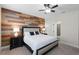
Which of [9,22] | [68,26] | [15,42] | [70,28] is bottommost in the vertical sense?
[15,42]

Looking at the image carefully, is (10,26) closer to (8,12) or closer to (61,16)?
(8,12)

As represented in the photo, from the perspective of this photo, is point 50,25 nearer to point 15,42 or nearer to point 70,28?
point 70,28

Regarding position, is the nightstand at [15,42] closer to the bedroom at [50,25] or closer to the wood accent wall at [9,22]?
the bedroom at [50,25]

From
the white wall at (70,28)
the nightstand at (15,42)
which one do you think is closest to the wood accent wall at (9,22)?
the nightstand at (15,42)

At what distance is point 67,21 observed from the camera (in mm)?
3729

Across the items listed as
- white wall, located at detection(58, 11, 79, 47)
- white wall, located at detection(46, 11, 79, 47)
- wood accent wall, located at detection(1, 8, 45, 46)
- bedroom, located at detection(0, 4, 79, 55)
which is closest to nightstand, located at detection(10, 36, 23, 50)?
bedroom, located at detection(0, 4, 79, 55)

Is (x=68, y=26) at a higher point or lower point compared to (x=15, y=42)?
higher

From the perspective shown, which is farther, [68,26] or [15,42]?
[68,26]

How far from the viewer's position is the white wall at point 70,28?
3309 mm

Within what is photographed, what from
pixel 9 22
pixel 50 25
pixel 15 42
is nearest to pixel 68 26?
pixel 50 25

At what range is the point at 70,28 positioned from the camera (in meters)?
3.59

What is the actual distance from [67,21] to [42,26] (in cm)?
186
